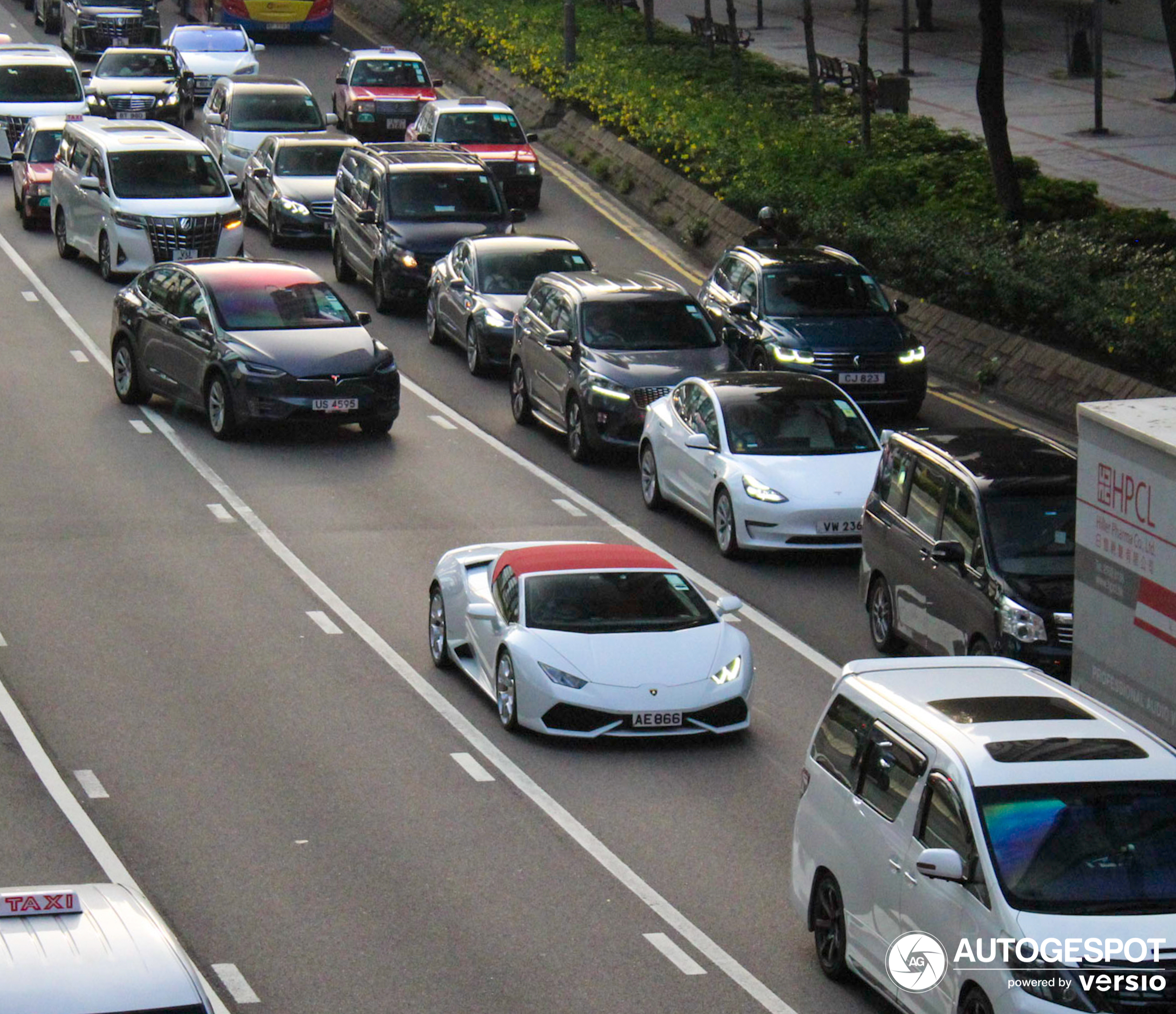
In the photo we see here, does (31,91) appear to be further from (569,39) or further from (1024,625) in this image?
(1024,625)

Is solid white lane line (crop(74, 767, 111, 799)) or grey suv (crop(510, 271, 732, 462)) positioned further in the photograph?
grey suv (crop(510, 271, 732, 462))

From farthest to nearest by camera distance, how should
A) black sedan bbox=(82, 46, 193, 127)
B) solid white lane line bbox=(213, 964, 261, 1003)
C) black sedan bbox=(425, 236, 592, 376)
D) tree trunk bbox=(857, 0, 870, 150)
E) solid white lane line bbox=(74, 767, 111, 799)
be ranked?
1. black sedan bbox=(82, 46, 193, 127)
2. tree trunk bbox=(857, 0, 870, 150)
3. black sedan bbox=(425, 236, 592, 376)
4. solid white lane line bbox=(74, 767, 111, 799)
5. solid white lane line bbox=(213, 964, 261, 1003)

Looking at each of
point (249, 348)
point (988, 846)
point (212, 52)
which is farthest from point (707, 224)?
point (988, 846)

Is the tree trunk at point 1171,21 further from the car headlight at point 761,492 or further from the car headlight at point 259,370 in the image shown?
the car headlight at point 259,370

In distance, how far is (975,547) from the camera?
15.8 meters

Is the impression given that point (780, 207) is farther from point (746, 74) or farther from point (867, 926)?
point (867, 926)

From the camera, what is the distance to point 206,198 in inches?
1247

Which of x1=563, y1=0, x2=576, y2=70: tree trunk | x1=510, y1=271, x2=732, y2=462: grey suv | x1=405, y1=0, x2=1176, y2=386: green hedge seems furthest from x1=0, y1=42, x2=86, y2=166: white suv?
x1=510, y1=271, x2=732, y2=462: grey suv

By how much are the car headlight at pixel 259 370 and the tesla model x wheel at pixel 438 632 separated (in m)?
7.44

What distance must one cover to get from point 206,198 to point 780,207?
28.9 ft

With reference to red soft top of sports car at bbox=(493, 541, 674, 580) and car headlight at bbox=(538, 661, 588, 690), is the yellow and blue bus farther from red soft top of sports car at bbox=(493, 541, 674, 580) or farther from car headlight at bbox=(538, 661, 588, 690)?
car headlight at bbox=(538, 661, 588, 690)

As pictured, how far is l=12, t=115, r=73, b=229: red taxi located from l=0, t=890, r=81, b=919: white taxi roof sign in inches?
1158

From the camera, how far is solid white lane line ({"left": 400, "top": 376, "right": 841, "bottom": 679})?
17.3 m

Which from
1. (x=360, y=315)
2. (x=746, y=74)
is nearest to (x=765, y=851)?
(x=360, y=315)
